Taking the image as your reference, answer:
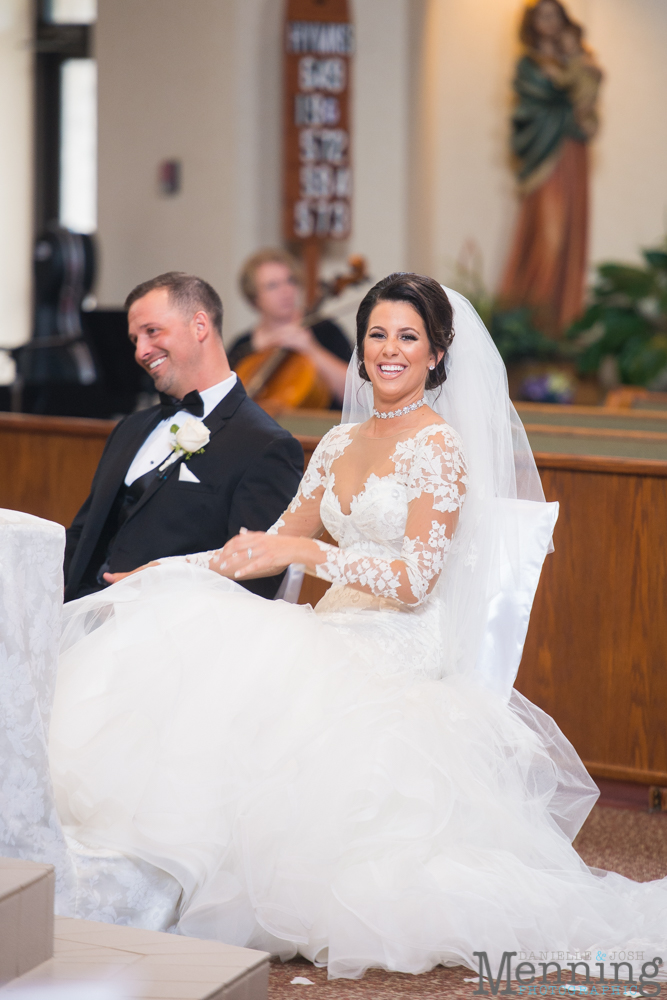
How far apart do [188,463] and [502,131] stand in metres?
6.12

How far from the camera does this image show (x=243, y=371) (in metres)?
5.48

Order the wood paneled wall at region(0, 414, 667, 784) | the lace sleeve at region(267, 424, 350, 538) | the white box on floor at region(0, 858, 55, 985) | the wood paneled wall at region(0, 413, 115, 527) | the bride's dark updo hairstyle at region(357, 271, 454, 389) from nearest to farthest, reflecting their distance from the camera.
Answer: the white box on floor at region(0, 858, 55, 985) < the bride's dark updo hairstyle at region(357, 271, 454, 389) < the lace sleeve at region(267, 424, 350, 538) < the wood paneled wall at region(0, 414, 667, 784) < the wood paneled wall at region(0, 413, 115, 527)

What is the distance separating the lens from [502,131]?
27.0 ft

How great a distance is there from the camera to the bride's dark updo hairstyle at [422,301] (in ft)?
8.02

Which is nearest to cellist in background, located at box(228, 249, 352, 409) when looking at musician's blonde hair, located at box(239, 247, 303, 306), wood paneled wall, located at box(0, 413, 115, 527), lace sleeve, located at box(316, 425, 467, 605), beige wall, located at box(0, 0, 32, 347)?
musician's blonde hair, located at box(239, 247, 303, 306)

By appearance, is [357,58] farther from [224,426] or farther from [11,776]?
[11,776]

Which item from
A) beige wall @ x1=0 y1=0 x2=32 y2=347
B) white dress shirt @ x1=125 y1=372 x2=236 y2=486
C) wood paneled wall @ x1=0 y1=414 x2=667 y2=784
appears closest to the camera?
white dress shirt @ x1=125 y1=372 x2=236 y2=486

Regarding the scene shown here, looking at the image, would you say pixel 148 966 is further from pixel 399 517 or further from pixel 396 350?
pixel 396 350

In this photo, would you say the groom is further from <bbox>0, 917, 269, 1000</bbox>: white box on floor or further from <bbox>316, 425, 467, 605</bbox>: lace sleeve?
<bbox>0, 917, 269, 1000</bbox>: white box on floor

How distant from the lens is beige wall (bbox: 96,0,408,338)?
7.44 m

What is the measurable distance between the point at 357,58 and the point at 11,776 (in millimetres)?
6806

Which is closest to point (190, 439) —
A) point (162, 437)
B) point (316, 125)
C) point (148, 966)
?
point (162, 437)

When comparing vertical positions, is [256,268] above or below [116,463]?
above

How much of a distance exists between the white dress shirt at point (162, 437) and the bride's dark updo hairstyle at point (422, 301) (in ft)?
1.69
